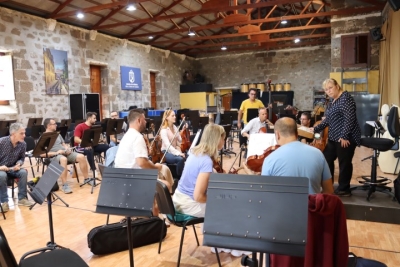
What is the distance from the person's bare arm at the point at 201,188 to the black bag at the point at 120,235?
82cm

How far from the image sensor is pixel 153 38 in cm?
1572

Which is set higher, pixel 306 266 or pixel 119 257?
pixel 306 266

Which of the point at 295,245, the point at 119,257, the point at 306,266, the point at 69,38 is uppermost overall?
the point at 69,38

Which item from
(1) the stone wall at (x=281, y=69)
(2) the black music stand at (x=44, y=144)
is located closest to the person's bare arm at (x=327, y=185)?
(2) the black music stand at (x=44, y=144)

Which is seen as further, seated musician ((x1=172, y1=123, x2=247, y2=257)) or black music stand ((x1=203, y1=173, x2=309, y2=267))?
seated musician ((x1=172, y1=123, x2=247, y2=257))

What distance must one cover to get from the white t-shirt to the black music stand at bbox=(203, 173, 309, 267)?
2093 mm

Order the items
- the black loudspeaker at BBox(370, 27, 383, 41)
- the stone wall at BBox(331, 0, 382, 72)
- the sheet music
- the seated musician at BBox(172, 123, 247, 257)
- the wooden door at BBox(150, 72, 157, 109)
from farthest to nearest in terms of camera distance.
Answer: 1. the wooden door at BBox(150, 72, 157, 109)
2. the stone wall at BBox(331, 0, 382, 72)
3. the black loudspeaker at BBox(370, 27, 383, 41)
4. the sheet music
5. the seated musician at BBox(172, 123, 247, 257)

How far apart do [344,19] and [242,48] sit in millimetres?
7360

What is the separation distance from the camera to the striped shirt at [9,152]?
15.2 ft

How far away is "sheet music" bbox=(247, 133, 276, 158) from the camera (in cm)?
414

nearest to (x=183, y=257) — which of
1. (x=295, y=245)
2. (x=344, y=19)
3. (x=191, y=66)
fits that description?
(x=295, y=245)

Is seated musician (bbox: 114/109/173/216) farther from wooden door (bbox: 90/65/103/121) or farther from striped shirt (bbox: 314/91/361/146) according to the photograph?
wooden door (bbox: 90/65/103/121)

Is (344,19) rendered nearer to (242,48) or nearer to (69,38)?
(242,48)

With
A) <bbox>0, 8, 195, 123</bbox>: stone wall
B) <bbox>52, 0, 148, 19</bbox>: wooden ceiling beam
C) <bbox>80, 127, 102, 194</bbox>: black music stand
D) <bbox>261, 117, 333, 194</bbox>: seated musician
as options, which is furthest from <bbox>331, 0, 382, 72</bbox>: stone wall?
<bbox>261, 117, 333, 194</bbox>: seated musician
